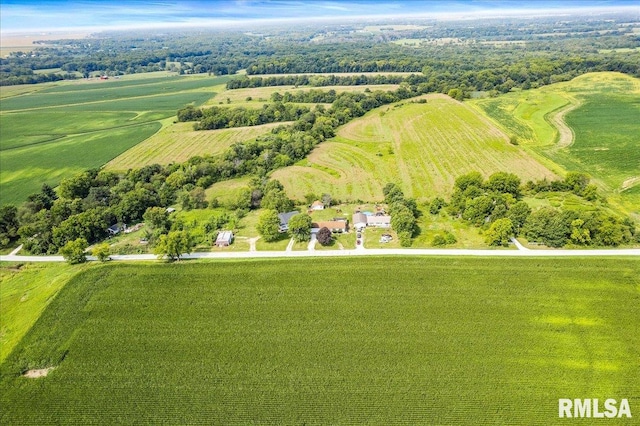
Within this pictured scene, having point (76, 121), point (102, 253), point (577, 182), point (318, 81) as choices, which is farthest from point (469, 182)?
point (76, 121)

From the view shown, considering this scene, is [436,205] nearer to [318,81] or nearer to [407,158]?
[407,158]

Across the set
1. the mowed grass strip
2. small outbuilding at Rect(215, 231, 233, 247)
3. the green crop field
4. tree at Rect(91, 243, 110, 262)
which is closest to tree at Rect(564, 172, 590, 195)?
the green crop field

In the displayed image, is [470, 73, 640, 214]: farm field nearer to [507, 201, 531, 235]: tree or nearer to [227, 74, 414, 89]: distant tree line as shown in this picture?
[507, 201, 531, 235]: tree

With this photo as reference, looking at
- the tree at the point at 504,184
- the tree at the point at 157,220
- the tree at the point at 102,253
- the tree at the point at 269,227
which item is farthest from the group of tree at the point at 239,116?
the tree at the point at 102,253

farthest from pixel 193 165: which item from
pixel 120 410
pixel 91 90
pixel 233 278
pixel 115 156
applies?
pixel 91 90

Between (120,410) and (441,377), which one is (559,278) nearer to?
(441,377)

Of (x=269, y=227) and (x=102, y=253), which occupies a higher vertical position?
(x=269, y=227)
